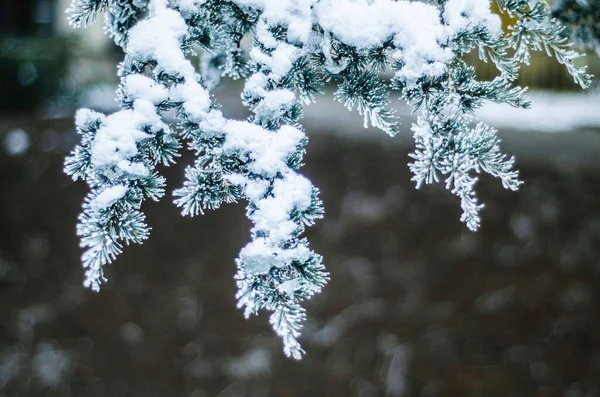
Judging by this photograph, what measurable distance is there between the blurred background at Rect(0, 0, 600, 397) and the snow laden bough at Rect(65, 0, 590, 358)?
120 inches

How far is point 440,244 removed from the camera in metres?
4.55

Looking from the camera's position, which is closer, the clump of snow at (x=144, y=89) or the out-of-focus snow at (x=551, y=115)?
the clump of snow at (x=144, y=89)

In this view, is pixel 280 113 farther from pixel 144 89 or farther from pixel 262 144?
pixel 144 89

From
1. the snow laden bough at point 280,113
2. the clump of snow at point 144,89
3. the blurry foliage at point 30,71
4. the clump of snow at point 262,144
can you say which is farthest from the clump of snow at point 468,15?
the blurry foliage at point 30,71

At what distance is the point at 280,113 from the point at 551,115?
5.97 metres

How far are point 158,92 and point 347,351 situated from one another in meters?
3.33

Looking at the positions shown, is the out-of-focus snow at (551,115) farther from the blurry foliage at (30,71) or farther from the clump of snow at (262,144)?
the blurry foliage at (30,71)

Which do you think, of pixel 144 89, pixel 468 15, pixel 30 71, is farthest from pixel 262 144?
pixel 30 71

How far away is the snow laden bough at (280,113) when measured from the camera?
3.17ft

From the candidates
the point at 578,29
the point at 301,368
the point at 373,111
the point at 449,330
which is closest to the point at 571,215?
the point at 449,330

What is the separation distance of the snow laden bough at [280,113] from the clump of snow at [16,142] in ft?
16.4

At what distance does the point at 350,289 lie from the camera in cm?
439

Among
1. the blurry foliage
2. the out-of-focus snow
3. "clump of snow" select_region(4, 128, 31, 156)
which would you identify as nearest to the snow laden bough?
the out-of-focus snow

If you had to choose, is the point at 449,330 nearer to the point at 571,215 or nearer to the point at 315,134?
the point at 571,215
